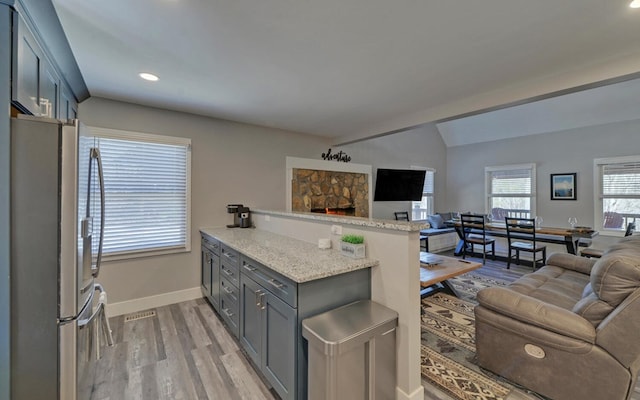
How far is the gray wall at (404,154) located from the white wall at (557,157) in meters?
0.59

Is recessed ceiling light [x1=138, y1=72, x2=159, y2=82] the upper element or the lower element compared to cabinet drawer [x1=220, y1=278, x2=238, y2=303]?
upper

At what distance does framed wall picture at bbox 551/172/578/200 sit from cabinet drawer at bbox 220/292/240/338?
21.6 ft

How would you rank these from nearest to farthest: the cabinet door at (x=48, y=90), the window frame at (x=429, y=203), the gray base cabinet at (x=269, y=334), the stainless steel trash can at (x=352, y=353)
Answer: the stainless steel trash can at (x=352, y=353)
the gray base cabinet at (x=269, y=334)
the cabinet door at (x=48, y=90)
the window frame at (x=429, y=203)

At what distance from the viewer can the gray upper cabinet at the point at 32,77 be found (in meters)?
1.36

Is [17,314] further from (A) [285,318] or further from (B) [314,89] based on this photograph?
(B) [314,89]

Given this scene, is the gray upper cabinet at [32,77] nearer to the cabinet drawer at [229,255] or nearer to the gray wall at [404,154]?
the cabinet drawer at [229,255]

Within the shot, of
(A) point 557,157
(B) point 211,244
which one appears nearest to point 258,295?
(B) point 211,244

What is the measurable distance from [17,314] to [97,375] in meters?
1.19

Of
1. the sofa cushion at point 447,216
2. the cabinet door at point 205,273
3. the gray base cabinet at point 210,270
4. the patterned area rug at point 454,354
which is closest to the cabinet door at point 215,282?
the gray base cabinet at point 210,270

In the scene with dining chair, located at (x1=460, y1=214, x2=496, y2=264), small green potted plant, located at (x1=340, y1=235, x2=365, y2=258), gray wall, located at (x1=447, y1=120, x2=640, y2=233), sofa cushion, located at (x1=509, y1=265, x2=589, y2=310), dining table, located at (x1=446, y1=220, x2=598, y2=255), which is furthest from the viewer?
dining chair, located at (x1=460, y1=214, x2=496, y2=264)

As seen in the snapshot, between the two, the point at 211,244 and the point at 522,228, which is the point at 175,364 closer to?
the point at 211,244

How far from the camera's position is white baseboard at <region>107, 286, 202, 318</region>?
3.01 meters

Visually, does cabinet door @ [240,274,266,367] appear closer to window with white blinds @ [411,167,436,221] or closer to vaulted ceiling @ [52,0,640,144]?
vaulted ceiling @ [52,0,640,144]
